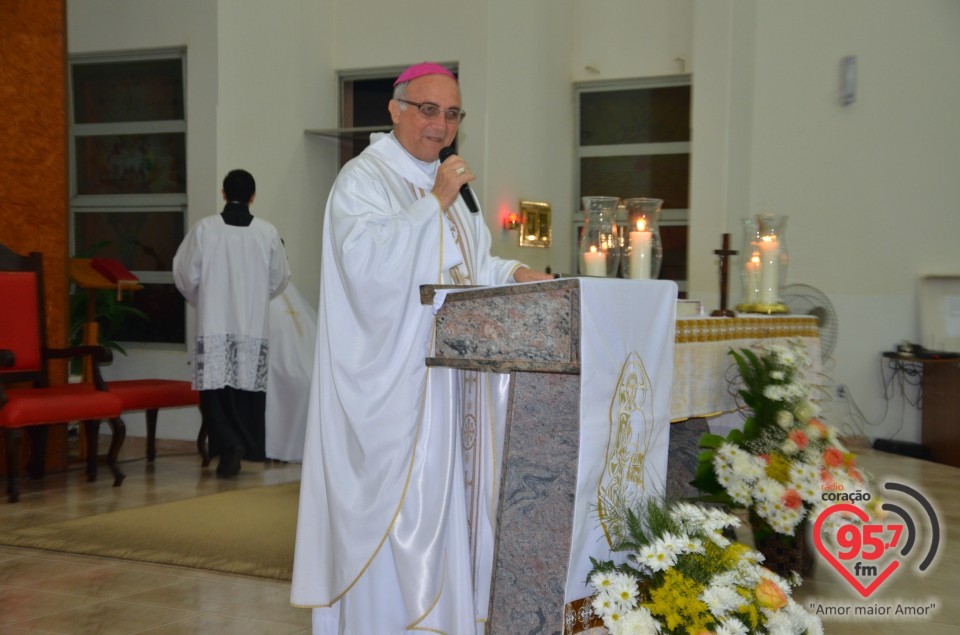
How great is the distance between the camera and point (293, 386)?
7312 millimetres

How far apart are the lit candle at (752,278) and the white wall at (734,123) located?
158 inches

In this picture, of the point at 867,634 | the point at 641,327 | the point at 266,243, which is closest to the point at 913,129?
the point at 266,243

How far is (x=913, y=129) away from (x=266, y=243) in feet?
18.7

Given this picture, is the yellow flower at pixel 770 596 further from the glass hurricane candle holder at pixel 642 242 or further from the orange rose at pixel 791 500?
the glass hurricane candle holder at pixel 642 242

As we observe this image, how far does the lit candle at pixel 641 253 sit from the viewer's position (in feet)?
12.5

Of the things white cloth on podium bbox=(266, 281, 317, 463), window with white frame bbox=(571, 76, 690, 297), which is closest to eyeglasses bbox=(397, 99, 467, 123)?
white cloth on podium bbox=(266, 281, 317, 463)

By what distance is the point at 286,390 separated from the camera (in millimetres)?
7309

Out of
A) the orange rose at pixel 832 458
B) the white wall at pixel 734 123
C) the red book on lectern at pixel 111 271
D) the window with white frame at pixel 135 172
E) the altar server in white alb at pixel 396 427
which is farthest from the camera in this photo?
the window with white frame at pixel 135 172

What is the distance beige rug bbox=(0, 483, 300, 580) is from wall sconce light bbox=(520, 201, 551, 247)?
14.3 ft

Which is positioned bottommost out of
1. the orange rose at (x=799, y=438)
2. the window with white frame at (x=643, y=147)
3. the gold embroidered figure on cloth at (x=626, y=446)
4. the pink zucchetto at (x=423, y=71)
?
the orange rose at (x=799, y=438)

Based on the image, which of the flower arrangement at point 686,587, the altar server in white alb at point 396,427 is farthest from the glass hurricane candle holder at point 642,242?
the flower arrangement at point 686,587

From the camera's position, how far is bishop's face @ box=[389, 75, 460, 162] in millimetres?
2947

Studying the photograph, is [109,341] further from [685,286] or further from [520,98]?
[685,286]

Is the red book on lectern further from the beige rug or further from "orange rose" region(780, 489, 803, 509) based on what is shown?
"orange rose" region(780, 489, 803, 509)
